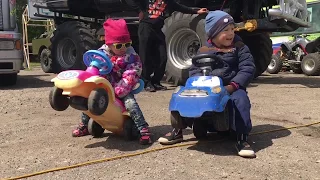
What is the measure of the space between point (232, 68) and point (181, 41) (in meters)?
4.21

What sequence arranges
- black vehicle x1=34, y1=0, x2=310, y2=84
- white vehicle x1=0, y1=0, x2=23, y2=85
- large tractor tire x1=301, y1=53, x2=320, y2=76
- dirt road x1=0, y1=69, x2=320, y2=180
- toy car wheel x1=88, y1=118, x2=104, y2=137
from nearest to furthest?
dirt road x1=0, y1=69, x2=320, y2=180, toy car wheel x1=88, y1=118, x2=104, y2=137, black vehicle x1=34, y1=0, x2=310, y2=84, white vehicle x1=0, y1=0, x2=23, y2=85, large tractor tire x1=301, y1=53, x2=320, y2=76

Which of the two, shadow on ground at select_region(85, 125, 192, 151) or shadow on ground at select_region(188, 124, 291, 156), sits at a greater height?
shadow on ground at select_region(188, 124, 291, 156)

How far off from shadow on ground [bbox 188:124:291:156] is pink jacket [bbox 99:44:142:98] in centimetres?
75

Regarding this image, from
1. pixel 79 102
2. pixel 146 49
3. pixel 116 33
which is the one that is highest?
pixel 116 33

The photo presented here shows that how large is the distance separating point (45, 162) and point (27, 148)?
49cm

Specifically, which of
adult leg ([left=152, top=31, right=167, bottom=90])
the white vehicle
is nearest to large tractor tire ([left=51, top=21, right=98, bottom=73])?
the white vehicle

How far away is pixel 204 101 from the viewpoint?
321 cm

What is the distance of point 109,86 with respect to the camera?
351cm

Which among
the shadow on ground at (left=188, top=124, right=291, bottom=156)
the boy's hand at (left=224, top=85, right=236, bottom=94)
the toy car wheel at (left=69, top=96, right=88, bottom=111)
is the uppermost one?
the boy's hand at (left=224, top=85, right=236, bottom=94)

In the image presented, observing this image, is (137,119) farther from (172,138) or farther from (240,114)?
(240,114)

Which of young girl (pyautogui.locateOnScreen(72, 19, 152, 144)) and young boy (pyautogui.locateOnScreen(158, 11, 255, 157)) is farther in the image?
young girl (pyautogui.locateOnScreen(72, 19, 152, 144))

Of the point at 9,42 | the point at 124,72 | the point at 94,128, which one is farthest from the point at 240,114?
the point at 9,42

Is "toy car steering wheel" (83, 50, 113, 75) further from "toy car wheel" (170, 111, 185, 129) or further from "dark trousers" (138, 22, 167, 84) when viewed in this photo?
"dark trousers" (138, 22, 167, 84)

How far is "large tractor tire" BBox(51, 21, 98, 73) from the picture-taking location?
8.48 meters
